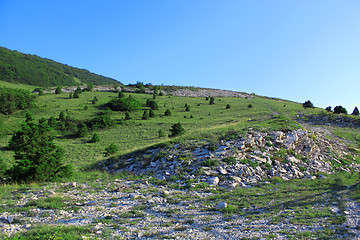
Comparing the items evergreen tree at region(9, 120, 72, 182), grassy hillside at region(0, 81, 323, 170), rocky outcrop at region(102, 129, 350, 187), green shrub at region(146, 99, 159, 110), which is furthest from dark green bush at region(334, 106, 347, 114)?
evergreen tree at region(9, 120, 72, 182)

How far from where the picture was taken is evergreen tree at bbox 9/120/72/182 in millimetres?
11250

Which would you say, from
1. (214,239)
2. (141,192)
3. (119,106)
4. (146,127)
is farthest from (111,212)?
(119,106)

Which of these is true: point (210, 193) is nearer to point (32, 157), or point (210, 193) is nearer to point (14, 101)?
point (32, 157)

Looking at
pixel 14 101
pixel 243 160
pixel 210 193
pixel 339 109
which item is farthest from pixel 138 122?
pixel 339 109

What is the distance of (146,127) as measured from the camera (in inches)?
1543

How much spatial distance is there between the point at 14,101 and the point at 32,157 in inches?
1883

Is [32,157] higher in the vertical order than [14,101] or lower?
lower

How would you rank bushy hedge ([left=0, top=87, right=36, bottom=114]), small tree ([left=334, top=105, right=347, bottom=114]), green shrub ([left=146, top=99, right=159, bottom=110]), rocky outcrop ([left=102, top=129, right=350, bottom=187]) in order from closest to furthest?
rocky outcrop ([left=102, top=129, right=350, bottom=187]) < small tree ([left=334, top=105, right=347, bottom=114]) < bushy hedge ([left=0, top=87, right=36, bottom=114]) < green shrub ([left=146, top=99, right=159, bottom=110])

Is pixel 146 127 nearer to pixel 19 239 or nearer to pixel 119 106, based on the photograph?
pixel 119 106

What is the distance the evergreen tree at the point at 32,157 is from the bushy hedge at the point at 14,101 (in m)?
44.9

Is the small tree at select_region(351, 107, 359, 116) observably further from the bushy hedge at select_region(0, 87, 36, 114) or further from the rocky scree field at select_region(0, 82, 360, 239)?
the bushy hedge at select_region(0, 87, 36, 114)

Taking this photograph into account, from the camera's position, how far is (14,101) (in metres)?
48.0

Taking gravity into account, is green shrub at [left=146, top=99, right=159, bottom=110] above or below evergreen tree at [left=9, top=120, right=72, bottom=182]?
above

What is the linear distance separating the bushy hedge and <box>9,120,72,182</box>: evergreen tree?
1767 inches
